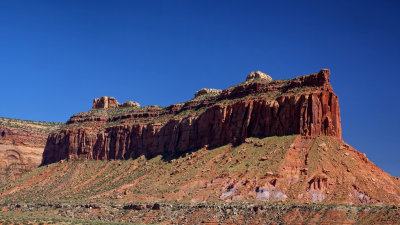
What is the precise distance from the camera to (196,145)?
4606 inches

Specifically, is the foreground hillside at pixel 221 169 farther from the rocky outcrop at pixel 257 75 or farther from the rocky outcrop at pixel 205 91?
the rocky outcrop at pixel 257 75

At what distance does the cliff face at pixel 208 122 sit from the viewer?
96750 millimetres

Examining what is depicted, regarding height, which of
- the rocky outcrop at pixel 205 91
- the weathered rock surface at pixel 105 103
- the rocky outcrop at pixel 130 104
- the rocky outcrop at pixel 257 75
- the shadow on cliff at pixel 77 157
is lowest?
the shadow on cliff at pixel 77 157

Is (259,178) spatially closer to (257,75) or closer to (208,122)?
(208,122)

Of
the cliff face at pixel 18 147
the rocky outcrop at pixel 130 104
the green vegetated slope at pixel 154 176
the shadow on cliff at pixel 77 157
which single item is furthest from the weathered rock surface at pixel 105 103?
the green vegetated slope at pixel 154 176

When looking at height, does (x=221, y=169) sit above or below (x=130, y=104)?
below

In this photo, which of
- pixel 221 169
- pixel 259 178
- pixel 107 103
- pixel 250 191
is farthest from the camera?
pixel 107 103

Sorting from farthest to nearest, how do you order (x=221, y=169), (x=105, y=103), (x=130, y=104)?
(x=105, y=103) → (x=130, y=104) → (x=221, y=169)

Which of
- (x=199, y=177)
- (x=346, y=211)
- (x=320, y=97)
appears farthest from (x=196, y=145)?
(x=346, y=211)

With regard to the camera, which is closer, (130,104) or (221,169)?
(221,169)

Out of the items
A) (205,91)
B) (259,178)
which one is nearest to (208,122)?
(259,178)

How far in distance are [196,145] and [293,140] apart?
2684cm

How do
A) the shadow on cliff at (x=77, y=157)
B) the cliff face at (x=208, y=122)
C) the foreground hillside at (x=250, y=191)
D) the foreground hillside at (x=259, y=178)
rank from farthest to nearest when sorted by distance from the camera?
the shadow on cliff at (x=77, y=157)
the cliff face at (x=208, y=122)
the foreground hillside at (x=259, y=178)
the foreground hillside at (x=250, y=191)

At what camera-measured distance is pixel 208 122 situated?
115188mm
